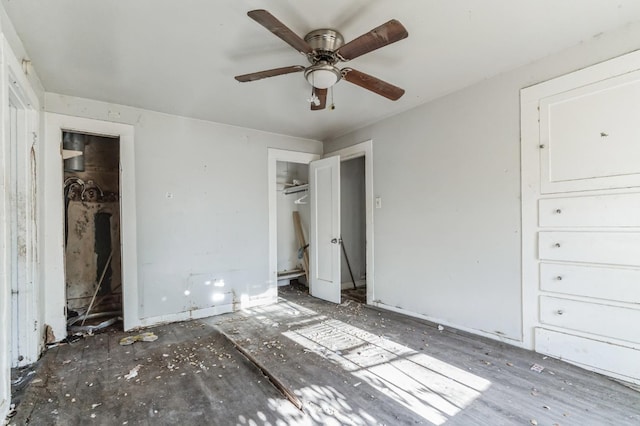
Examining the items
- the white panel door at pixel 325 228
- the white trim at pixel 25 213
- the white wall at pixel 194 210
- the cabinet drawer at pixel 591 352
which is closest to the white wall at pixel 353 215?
the white panel door at pixel 325 228

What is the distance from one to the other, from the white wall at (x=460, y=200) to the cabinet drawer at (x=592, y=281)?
0.80 ft

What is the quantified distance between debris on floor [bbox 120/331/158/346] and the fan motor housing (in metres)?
3.10

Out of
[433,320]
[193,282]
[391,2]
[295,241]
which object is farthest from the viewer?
[295,241]

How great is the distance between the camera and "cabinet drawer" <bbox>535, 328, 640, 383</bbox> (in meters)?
2.14

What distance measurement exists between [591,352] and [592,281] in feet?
1.75

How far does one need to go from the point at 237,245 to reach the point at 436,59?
10.3ft

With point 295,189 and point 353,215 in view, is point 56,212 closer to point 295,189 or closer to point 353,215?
point 295,189

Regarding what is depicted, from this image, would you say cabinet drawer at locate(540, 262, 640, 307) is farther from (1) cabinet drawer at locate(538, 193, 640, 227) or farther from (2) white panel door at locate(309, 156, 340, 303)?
(2) white panel door at locate(309, 156, 340, 303)

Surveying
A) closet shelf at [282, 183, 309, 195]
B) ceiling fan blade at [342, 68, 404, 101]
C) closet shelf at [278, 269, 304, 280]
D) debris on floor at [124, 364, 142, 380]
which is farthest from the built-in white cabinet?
closet shelf at [278, 269, 304, 280]

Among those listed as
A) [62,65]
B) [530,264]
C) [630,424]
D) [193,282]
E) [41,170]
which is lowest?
[630,424]

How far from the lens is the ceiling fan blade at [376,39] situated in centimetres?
167

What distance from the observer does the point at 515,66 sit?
8.84 ft

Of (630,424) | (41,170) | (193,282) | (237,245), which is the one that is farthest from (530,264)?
(41,170)

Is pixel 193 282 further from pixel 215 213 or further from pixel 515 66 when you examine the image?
pixel 515 66
